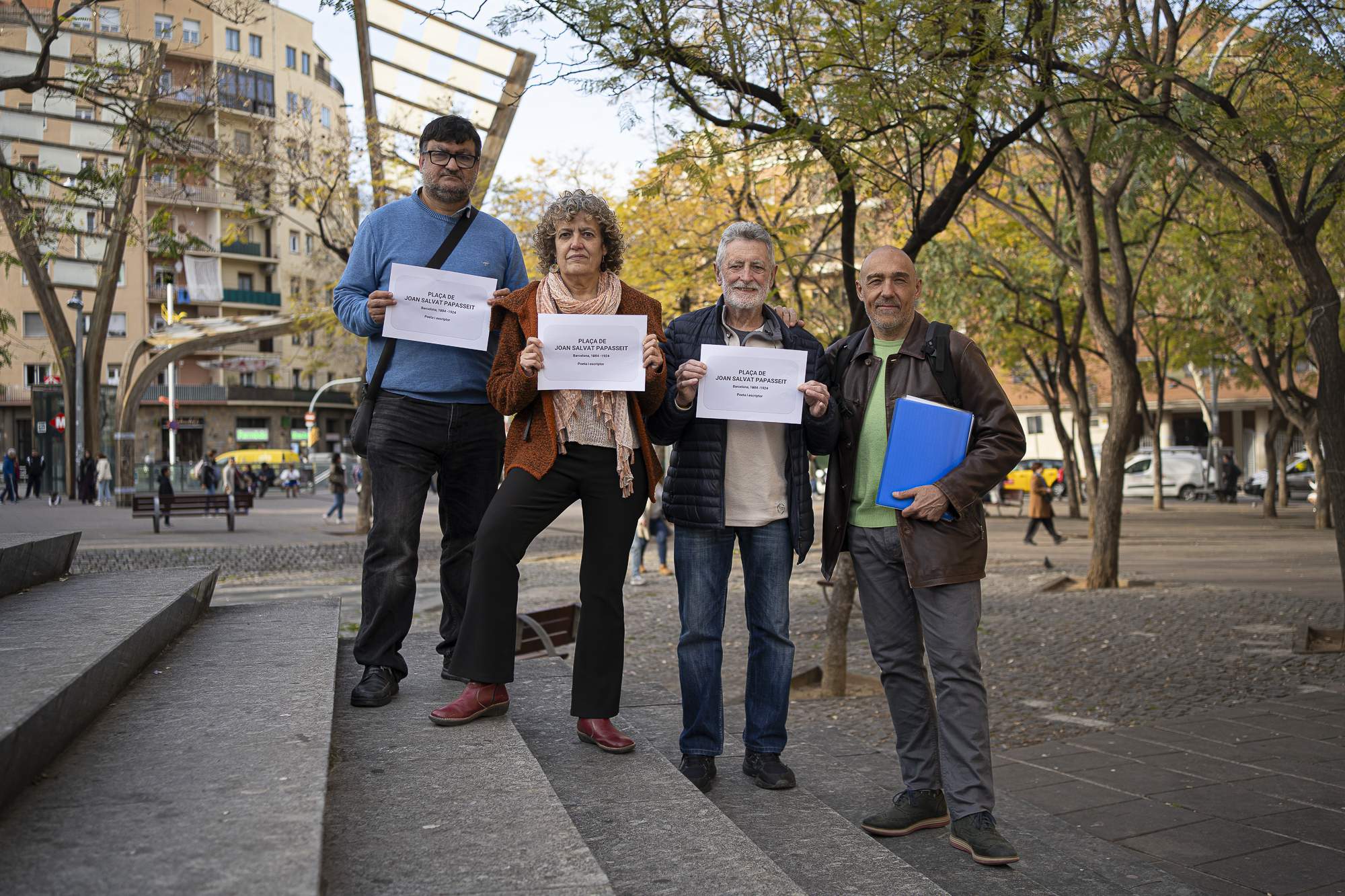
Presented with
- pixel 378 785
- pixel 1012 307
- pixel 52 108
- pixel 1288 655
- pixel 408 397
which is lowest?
pixel 1288 655

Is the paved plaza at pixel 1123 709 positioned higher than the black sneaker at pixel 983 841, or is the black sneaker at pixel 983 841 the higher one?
the black sneaker at pixel 983 841

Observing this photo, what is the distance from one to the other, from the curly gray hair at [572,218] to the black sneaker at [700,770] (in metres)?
1.78

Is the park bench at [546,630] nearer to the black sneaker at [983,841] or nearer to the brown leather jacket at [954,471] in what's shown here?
the brown leather jacket at [954,471]

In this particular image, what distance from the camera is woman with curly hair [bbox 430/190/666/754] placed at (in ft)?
13.3

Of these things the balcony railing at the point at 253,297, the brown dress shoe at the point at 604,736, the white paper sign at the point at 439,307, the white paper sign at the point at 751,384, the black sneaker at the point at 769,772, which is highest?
the balcony railing at the point at 253,297

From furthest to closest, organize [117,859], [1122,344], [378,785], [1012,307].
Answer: [1012,307], [1122,344], [378,785], [117,859]

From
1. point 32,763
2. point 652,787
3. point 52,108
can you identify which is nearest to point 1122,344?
point 652,787

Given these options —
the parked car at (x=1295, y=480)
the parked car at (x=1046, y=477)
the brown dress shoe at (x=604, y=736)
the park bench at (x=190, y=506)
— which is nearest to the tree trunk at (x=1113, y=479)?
the brown dress shoe at (x=604, y=736)

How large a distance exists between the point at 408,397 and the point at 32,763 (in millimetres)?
1920

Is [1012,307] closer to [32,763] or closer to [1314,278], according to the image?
[1314,278]

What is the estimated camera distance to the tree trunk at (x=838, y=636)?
8273 millimetres

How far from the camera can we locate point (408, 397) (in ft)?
14.6

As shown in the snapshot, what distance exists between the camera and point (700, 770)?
433 cm

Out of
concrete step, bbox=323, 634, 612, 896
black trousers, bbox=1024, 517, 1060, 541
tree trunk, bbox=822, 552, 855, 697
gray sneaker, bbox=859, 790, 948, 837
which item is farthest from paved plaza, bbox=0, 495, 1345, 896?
black trousers, bbox=1024, 517, 1060, 541
